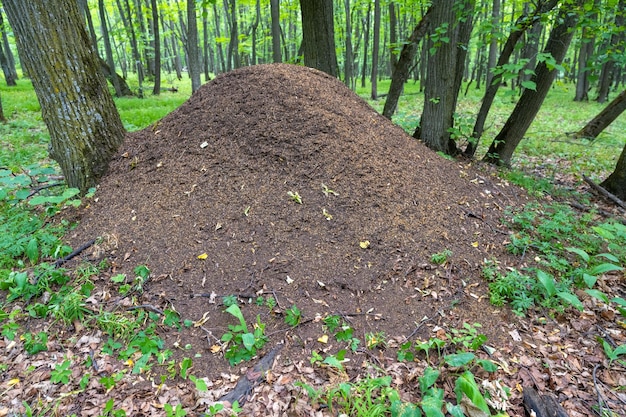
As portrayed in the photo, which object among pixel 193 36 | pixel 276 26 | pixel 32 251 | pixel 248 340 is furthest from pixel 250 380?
pixel 193 36

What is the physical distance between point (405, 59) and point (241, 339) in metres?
5.13

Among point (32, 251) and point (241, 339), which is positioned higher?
point (32, 251)

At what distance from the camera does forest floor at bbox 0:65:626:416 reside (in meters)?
2.26

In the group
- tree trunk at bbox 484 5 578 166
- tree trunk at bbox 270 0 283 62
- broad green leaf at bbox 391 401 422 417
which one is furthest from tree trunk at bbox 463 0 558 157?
tree trunk at bbox 270 0 283 62

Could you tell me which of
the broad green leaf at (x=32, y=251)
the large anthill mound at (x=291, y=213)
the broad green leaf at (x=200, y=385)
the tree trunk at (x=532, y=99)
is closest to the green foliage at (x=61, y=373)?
the large anthill mound at (x=291, y=213)

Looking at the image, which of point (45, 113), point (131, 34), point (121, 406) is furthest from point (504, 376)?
point (131, 34)

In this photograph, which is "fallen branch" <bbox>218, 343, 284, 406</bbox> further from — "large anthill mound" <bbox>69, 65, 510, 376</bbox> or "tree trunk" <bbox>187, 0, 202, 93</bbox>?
"tree trunk" <bbox>187, 0, 202, 93</bbox>

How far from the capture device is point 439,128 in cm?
517

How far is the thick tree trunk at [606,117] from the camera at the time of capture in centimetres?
604

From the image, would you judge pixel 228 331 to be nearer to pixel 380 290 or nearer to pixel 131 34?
pixel 380 290

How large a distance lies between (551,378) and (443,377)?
731 millimetres

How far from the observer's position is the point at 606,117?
6.91 meters

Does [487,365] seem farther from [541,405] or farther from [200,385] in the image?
[200,385]

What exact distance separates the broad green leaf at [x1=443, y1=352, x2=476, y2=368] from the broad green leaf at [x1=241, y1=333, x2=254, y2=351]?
1.26 meters
